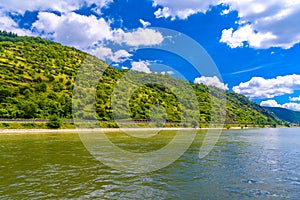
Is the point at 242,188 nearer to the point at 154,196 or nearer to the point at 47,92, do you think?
the point at 154,196

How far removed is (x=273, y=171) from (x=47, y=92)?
367 ft

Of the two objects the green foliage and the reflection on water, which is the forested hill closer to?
the green foliage

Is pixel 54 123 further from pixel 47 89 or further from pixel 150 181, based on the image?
pixel 150 181

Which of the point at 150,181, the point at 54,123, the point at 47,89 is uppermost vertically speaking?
the point at 47,89

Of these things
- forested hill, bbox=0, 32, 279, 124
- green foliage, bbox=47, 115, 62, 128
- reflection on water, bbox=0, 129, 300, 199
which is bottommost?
reflection on water, bbox=0, 129, 300, 199

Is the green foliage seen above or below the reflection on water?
above

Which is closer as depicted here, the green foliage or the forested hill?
the green foliage

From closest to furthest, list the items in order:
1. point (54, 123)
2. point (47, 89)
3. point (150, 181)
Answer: point (150, 181), point (54, 123), point (47, 89)

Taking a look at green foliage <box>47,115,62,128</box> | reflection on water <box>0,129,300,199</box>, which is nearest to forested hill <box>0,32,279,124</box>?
green foliage <box>47,115,62,128</box>

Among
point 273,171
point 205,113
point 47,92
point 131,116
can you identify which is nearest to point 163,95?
point 205,113

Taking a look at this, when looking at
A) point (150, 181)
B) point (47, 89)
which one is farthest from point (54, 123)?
point (150, 181)

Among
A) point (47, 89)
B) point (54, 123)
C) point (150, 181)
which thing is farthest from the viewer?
point (47, 89)

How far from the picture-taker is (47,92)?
117438mm

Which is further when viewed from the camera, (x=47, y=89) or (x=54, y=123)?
(x=47, y=89)
